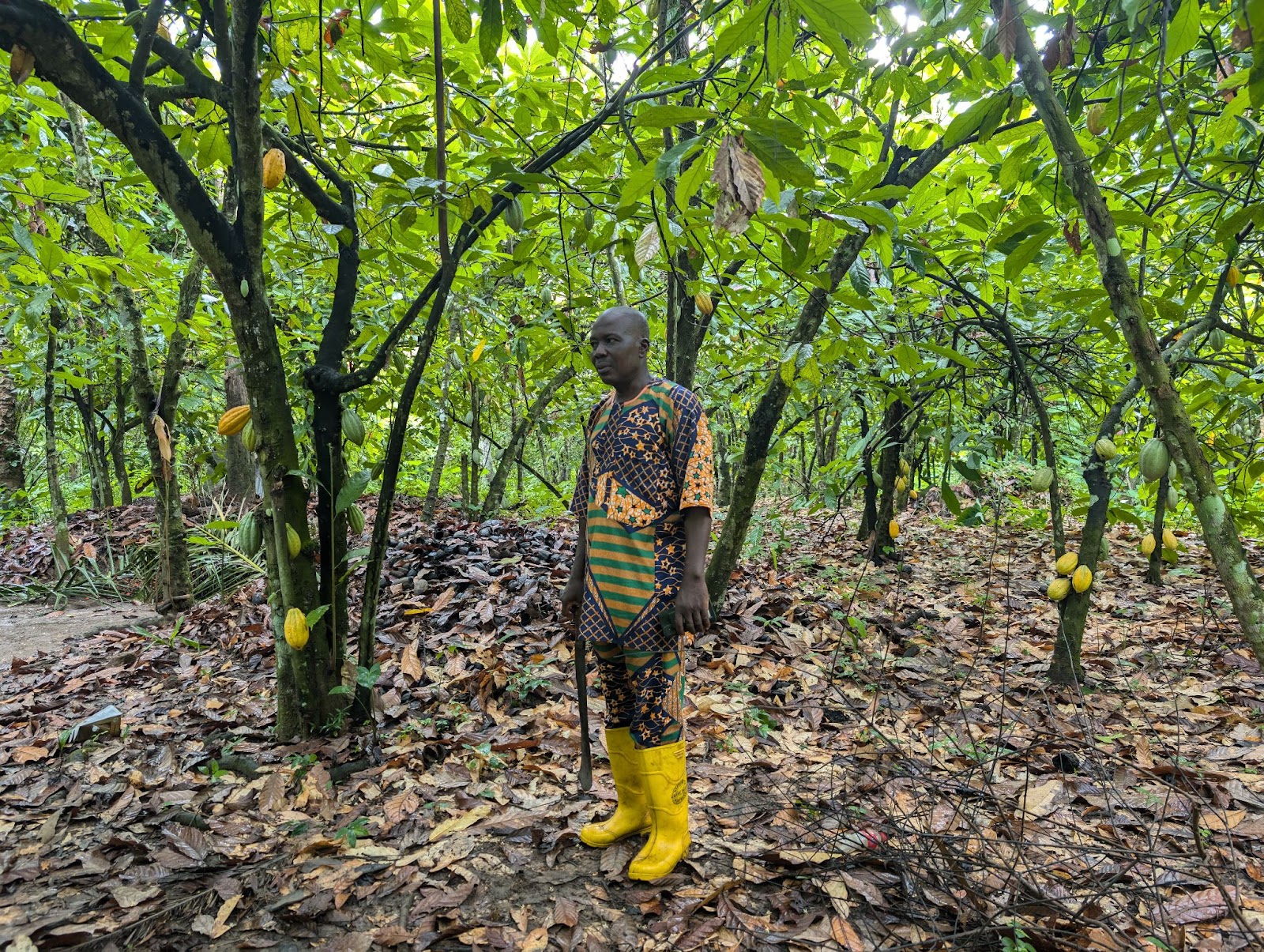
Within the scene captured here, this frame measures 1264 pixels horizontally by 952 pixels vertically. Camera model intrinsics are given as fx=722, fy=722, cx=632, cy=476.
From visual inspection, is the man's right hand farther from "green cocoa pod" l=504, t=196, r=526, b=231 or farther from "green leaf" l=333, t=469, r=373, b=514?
"green cocoa pod" l=504, t=196, r=526, b=231

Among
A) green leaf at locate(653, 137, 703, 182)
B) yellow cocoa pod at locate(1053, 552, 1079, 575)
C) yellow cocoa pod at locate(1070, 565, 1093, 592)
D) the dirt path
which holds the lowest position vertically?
the dirt path

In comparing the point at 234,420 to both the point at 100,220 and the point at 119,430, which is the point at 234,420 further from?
the point at 119,430

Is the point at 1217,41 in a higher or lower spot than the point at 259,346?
higher

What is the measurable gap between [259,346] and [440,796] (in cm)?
183

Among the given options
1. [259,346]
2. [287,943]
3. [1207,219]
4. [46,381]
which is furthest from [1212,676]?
[46,381]

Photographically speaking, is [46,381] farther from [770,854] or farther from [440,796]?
[770,854]

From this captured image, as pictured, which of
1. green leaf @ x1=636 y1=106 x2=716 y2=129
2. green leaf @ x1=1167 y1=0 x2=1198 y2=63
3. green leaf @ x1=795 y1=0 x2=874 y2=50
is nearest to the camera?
green leaf @ x1=795 y1=0 x2=874 y2=50

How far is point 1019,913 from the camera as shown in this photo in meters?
1.79

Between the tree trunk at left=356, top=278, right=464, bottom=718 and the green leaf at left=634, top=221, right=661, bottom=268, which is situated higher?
the green leaf at left=634, top=221, right=661, bottom=268

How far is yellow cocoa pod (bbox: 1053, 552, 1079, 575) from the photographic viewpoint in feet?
11.0

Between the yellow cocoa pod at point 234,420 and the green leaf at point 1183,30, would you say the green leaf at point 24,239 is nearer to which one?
the yellow cocoa pod at point 234,420

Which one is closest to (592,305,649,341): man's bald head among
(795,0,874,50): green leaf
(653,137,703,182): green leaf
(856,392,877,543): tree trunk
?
(653,137,703,182): green leaf

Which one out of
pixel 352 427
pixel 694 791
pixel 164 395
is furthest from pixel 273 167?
pixel 694 791

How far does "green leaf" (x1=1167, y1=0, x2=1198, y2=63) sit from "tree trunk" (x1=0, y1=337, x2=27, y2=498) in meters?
9.04
